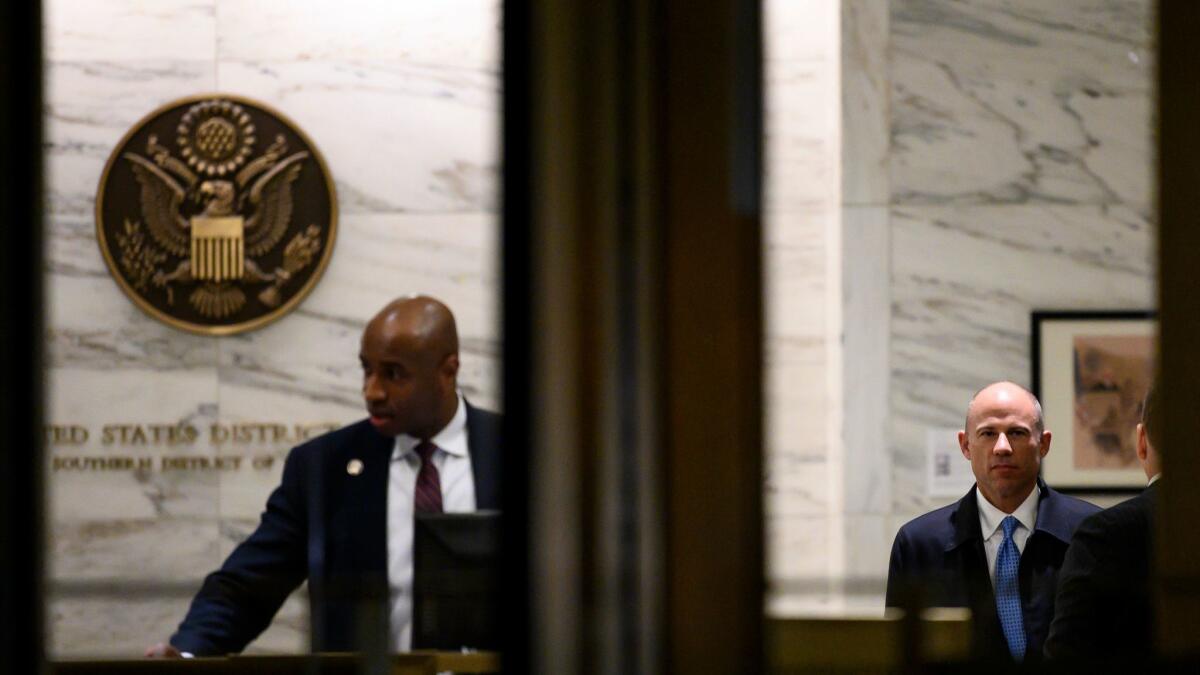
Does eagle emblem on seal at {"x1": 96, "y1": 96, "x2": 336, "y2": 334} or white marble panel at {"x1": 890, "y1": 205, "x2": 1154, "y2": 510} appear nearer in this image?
white marble panel at {"x1": 890, "y1": 205, "x2": 1154, "y2": 510}

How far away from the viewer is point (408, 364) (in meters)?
3.09

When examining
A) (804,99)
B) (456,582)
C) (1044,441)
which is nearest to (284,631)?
(804,99)

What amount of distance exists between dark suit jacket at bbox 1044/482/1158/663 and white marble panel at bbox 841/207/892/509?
243cm

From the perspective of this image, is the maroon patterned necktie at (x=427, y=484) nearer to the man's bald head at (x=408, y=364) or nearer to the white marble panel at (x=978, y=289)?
the man's bald head at (x=408, y=364)

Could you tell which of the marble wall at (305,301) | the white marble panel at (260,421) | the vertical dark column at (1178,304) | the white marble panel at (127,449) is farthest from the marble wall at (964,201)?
the vertical dark column at (1178,304)

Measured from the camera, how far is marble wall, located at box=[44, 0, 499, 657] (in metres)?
5.14

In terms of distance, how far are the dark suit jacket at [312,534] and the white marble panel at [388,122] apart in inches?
87.6

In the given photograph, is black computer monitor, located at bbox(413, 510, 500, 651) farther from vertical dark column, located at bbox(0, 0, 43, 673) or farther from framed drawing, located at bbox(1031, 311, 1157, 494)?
framed drawing, located at bbox(1031, 311, 1157, 494)

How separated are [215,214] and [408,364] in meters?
2.30

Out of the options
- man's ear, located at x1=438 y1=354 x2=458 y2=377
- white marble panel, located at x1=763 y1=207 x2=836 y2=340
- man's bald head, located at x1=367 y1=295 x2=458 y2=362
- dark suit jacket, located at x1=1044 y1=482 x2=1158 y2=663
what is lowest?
dark suit jacket, located at x1=1044 y1=482 x2=1158 y2=663

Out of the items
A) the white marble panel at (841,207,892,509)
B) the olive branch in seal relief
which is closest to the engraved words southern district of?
the olive branch in seal relief

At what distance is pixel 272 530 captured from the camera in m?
2.82

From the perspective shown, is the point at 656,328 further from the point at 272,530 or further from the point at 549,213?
the point at 272,530

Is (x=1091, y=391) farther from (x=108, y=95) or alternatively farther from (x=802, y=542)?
(x=108, y=95)
